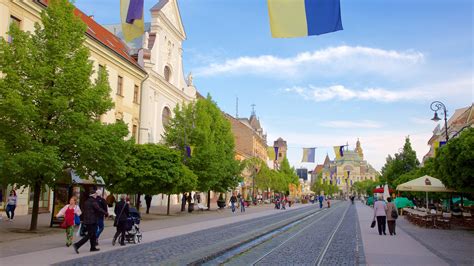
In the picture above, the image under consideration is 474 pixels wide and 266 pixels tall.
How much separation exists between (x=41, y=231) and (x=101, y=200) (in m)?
5.84

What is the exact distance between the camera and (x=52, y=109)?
18359 mm

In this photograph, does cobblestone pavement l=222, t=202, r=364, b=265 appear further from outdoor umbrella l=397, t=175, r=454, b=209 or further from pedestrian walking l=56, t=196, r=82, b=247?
outdoor umbrella l=397, t=175, r=454, b=209

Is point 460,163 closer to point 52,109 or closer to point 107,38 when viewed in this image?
point 52,109

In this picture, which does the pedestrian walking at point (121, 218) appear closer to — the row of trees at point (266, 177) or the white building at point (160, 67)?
the white building at point (160, 67)

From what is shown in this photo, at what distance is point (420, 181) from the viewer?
89.2ft

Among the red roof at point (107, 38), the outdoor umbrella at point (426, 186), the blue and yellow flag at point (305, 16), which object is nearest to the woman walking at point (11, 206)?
the red roof at point (107, 38)

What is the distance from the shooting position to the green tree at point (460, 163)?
20953 mm

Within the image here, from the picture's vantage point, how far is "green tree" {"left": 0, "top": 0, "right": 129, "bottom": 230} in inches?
685

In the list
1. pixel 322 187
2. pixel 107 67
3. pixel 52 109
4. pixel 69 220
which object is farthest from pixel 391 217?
pixel 322 187

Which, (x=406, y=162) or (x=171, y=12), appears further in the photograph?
(x=406, y=162)

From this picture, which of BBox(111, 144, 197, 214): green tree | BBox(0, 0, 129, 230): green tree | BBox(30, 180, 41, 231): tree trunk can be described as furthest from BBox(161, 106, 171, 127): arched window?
BBox(30, 180, 41, 231): tree trunk

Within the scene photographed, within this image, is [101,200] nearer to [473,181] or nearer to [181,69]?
[473,181]

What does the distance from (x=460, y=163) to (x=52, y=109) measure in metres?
18.9

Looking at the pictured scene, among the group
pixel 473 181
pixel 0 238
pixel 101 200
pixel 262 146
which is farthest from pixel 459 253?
pixel 262 146
